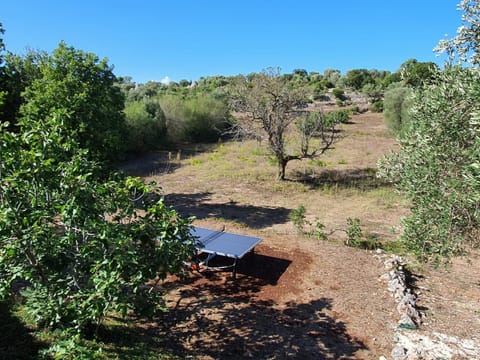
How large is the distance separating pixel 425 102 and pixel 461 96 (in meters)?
0.62

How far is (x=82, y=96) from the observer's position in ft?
31.0

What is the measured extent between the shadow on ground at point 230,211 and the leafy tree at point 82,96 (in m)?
3.75

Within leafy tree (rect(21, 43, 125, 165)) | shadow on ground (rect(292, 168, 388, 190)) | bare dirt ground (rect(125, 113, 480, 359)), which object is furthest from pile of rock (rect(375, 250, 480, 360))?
shadow on ground (rect(292, 168, 388, 190))

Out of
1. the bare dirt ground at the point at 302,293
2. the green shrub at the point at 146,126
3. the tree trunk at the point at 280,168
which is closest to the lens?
the bare dirt ground at the point at 302,293

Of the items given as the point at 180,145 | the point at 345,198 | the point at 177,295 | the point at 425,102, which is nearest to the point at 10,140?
the point at 177,295

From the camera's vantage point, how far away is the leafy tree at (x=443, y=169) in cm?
465

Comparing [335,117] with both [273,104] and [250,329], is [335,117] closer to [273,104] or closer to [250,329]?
[273,104]

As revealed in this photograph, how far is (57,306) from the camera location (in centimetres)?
362

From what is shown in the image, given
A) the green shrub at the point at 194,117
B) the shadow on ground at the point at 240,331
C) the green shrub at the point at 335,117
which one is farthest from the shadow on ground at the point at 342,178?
the green shrub at the point at 194,117

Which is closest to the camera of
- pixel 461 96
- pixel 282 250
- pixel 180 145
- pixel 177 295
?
pixel 461 96

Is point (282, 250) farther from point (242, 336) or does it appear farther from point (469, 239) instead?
point (469, 239)

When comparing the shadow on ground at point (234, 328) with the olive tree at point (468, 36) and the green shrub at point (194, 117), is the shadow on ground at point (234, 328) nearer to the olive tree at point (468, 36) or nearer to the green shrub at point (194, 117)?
the olive tree at point (468, 36)

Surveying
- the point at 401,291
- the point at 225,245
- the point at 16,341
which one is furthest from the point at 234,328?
the point at 401,291

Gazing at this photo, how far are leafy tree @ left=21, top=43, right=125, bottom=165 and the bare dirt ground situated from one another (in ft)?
13.3
